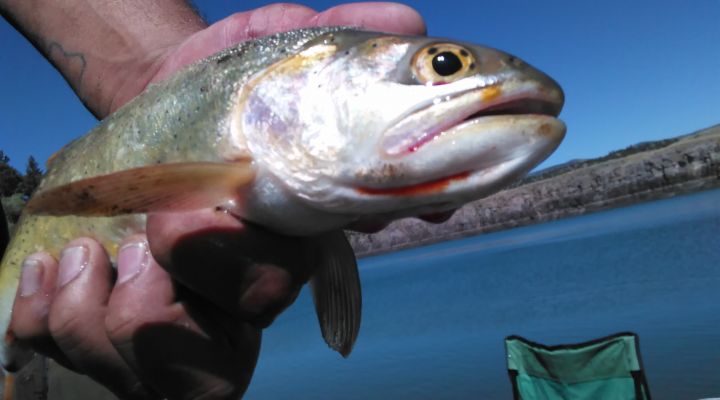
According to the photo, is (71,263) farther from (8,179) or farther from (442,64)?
(8,179)

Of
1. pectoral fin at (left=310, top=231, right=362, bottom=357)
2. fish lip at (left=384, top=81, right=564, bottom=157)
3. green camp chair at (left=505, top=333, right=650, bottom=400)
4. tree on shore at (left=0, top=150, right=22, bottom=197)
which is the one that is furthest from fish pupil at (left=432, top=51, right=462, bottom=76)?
tree on shore at (left=0, top=150, right=22, bottom=197)

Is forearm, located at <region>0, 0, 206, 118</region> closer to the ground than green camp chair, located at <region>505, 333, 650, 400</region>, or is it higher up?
higher up

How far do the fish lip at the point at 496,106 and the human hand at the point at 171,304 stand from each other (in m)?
0.84

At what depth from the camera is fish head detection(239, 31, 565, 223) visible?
194cm

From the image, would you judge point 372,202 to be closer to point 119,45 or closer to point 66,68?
point 119,45

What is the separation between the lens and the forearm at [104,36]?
4230 mm

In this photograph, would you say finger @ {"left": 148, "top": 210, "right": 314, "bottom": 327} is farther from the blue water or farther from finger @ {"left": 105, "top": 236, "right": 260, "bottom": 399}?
the blue water

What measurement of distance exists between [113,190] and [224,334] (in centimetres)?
95

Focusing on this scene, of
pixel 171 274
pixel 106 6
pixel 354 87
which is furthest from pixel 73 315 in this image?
pixel 106 6

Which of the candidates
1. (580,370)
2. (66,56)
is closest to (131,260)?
(66,56)

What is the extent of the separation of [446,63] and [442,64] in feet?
0.05

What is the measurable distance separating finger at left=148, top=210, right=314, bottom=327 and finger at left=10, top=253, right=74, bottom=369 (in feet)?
3.34

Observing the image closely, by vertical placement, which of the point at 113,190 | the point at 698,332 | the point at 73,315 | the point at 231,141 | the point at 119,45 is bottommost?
the point at 698,332

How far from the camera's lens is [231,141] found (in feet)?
7.98
